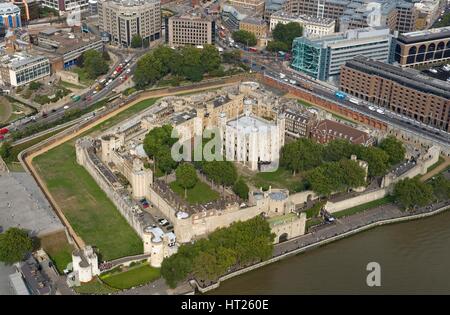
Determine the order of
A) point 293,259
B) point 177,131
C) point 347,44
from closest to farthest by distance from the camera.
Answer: point 293,259
point 177,131
point 347,44

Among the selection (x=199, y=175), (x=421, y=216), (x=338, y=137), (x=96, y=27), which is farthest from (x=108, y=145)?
(x=96, y=27)

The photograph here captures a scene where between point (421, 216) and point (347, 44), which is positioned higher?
point (347, 44)

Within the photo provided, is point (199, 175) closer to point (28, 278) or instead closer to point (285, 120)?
point (285, 120)

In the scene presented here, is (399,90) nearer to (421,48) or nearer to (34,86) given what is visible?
(421,48)

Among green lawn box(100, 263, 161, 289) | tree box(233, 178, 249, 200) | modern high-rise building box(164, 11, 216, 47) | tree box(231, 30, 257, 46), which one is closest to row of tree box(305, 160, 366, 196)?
tree box(233, 178, 249, 200)

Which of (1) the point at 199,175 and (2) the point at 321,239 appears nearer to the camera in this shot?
(2) the point at 321,239

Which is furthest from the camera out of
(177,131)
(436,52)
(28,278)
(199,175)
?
(436,52)

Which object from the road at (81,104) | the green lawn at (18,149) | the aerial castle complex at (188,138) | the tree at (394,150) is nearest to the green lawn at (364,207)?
the aerial castle complex at (188,138)
